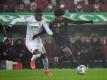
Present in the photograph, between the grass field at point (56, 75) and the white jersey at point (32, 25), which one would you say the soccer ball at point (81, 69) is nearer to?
the grass field at point (56, 75)

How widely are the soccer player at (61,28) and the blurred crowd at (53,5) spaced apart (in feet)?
0.43

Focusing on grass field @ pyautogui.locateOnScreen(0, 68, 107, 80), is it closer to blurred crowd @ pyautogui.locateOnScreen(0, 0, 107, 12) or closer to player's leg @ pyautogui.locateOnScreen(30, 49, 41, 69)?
player's leg @ pyautogui.locateOnScreen(30, 49, 41, 69)

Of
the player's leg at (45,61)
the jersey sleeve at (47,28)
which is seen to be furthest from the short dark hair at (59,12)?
the player's leg at (45,61)

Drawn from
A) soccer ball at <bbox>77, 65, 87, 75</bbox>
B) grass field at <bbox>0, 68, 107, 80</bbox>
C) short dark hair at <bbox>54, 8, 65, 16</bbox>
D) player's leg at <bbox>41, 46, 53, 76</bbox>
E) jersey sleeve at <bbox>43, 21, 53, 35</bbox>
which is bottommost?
grass field at <bbox>0, 68, 107, 80</bbox>

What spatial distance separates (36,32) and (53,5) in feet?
1.67

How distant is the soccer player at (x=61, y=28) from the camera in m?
7.54

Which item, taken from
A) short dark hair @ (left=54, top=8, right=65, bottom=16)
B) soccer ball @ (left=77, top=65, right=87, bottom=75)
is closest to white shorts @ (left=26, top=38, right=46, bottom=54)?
short dark hair @ (left=54, top=8, right=65, bottom=16)

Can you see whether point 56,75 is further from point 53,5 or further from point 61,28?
point 53,5

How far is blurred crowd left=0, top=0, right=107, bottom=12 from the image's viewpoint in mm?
7660

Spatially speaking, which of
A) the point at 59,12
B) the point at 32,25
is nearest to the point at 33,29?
the point at 32,25

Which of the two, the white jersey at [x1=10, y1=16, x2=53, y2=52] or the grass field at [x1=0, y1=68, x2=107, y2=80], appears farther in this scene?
the white jersey at [x1=10, y1=16, x2=53, y2=52]

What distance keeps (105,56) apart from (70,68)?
0.55m

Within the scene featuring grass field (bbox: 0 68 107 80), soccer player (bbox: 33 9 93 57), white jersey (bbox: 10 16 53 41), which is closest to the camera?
grass field (bbox: 0 68 107 80)

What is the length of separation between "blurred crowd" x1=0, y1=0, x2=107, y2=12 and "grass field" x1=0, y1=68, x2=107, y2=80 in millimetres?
907
